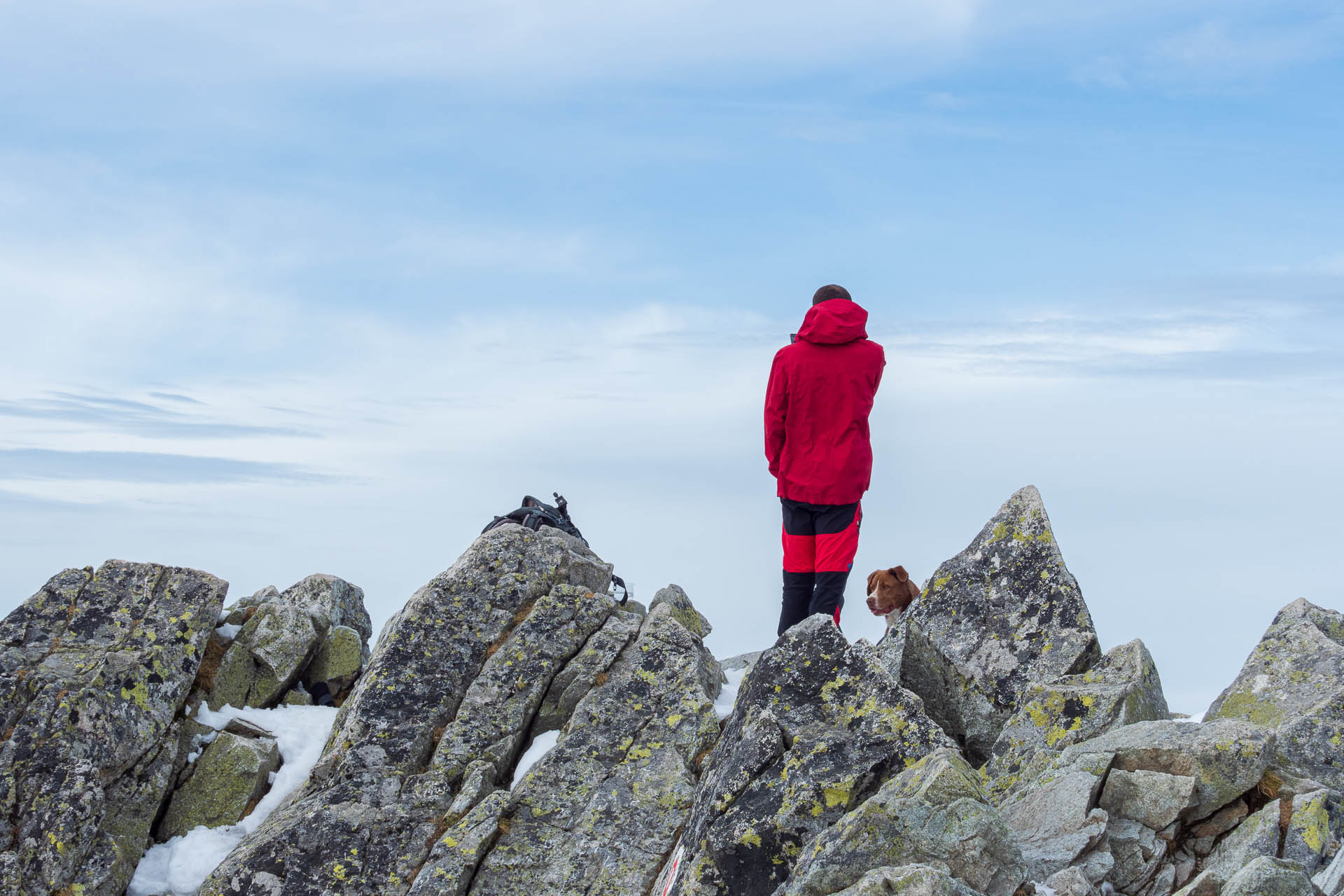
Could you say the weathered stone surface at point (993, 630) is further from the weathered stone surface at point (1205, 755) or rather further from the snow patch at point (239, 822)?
the snow patch at point (239, 822)

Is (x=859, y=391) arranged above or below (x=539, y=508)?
above

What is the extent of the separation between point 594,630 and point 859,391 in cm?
528

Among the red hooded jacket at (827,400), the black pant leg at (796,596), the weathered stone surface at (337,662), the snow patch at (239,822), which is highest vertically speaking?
the red hooded jacket at (827,400)

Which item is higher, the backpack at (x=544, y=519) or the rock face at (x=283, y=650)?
the backpack at (x=544, y=519)

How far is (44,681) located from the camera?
14.6m

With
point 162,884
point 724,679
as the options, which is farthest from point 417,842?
point 724,679

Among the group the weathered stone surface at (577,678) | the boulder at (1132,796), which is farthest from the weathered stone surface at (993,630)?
the weathered stone surface at (577,678)

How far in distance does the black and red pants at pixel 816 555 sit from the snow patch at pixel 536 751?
3.74 meters

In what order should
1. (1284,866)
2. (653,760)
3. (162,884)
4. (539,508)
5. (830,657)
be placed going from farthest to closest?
(539,508) < (162,884) < (653,760) < (830,657) < (1284,866)

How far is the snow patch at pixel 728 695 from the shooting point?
1338 cm

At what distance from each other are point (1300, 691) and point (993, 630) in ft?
12.3

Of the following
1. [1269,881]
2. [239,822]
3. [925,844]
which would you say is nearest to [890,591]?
[925,844]

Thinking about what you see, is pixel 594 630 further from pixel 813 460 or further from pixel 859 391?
pixel 859 391

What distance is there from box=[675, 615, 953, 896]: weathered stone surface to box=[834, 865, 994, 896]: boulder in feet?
5.80
